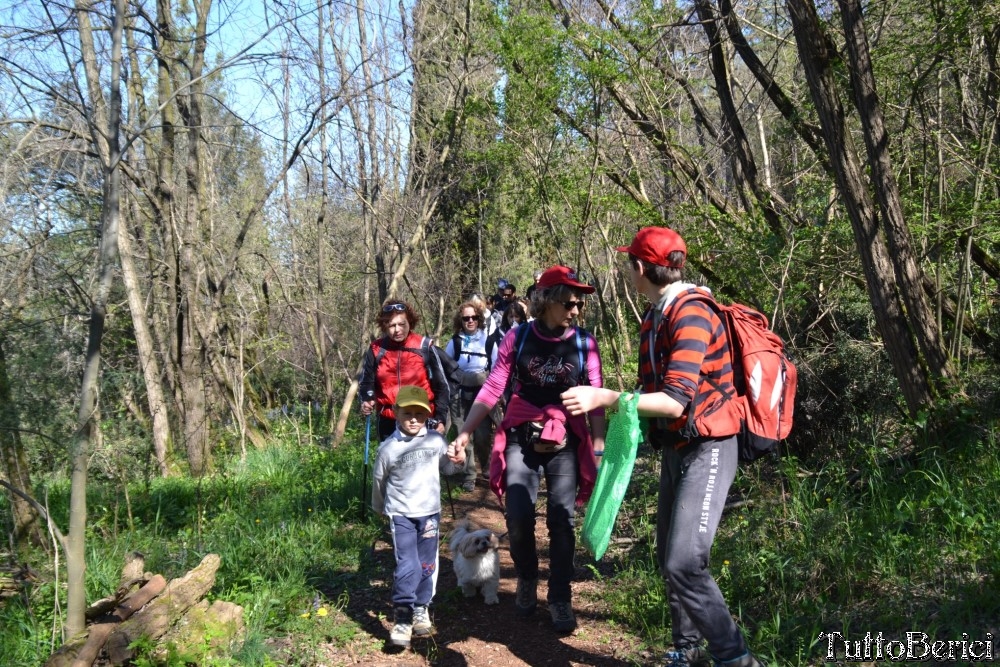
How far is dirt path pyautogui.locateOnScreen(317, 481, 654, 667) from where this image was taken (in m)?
4.19

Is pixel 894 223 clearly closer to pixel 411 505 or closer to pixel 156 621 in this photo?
pixel 411 505

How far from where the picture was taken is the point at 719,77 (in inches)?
316

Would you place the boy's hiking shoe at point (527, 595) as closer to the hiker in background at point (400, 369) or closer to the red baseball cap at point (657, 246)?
the hiker in background at point (400, 369)

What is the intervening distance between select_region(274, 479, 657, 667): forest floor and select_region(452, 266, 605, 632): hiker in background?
19 centimetres

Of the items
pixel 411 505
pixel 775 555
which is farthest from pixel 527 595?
pixel 775 555

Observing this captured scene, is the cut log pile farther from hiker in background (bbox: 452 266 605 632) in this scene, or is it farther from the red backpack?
the red backpack

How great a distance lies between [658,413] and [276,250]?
13.7 meters

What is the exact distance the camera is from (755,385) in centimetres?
319

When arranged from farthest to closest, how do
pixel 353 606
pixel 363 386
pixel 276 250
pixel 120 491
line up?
pixel 276 250 → pixel 120 491 → pixel 363 386 → pixel 353 606

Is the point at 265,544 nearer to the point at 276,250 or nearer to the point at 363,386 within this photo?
the point at 363,386

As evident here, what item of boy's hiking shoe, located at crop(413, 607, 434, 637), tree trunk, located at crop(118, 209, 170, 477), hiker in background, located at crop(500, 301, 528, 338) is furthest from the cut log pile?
tree trunk, located at crop(118, 209, 170, 477)

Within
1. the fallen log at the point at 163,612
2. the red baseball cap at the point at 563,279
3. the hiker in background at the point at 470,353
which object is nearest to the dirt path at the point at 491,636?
the fallen log at the point at 163,612

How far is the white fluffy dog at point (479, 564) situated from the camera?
16.2 feet

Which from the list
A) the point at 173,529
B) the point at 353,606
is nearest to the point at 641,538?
the point at 353,606
